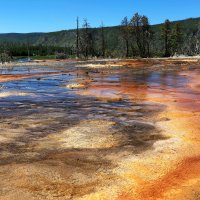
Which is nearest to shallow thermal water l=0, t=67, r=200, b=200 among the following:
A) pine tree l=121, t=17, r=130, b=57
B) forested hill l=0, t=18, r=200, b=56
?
pine tree l=121, t=17, r=130, b=57

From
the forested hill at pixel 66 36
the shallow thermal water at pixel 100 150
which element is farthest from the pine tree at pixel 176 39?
the forested hill at pixel 66 36

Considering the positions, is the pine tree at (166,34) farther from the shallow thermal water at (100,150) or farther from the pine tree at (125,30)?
the shallow thermal water at (100,150)

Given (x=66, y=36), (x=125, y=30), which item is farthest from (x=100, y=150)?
(x=66, y=36)

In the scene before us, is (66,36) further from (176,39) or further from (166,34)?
(166,34)

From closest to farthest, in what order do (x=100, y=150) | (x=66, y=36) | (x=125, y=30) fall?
(x=100, y=150) < (x=125, y=30) < (x=66, y=36)

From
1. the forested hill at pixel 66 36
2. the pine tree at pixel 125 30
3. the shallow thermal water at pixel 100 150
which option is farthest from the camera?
the forested hill at pixel 66 36

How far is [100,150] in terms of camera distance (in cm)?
754

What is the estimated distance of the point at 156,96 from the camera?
49.6 feet

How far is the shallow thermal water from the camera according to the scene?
5770 mm

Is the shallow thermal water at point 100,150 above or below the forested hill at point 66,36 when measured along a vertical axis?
below

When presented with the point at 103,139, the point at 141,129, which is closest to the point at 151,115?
the point at 141,129

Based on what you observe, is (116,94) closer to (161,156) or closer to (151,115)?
(151,115)

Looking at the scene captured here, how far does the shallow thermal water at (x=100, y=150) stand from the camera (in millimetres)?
5770

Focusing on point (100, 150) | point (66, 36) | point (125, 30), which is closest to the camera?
point (100, 150)
